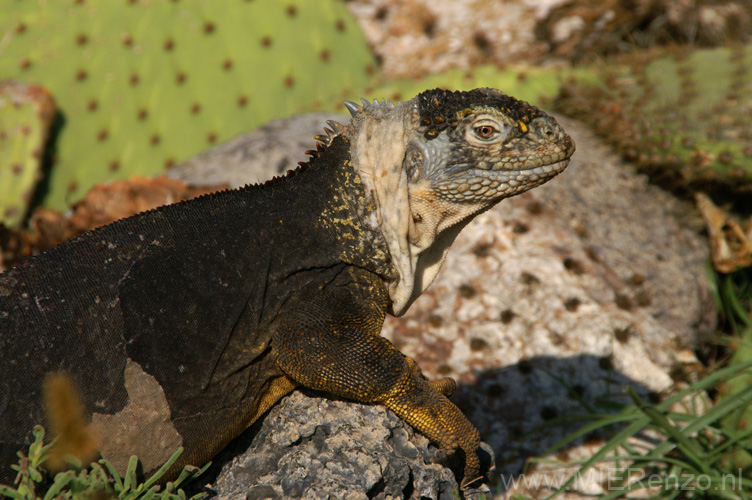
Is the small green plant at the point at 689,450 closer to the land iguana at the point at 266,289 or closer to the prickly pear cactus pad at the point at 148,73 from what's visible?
the land iguana at the point at 266,289

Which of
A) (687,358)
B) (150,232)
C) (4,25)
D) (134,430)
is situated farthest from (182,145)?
(687,358)

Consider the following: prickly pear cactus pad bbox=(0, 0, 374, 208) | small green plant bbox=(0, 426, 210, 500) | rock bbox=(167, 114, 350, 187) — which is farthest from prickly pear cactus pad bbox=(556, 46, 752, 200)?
small green plant bbox=(0, 426, 210, 500)

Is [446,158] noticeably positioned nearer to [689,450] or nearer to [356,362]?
[356,362]

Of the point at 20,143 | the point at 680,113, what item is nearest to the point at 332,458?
the point at 680,113

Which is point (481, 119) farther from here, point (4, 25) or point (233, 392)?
point (4, 25)

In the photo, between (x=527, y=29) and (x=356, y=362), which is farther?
(x=527, y=29)

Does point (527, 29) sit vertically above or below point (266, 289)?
below

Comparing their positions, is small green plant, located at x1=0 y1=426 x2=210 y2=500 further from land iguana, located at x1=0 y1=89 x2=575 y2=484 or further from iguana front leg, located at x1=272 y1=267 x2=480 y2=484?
iguana front leg, located at x1=272 y1=267 x2=480 y2=484

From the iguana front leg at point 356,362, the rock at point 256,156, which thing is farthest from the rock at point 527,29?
the iguana front leg at point 356,362

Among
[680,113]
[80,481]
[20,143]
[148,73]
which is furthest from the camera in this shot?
[148,73]
